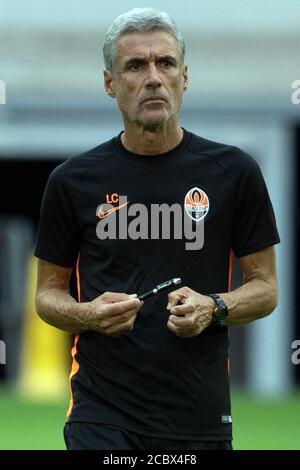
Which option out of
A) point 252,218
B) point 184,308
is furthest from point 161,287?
point 252,218

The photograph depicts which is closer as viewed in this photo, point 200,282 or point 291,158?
point 200,282

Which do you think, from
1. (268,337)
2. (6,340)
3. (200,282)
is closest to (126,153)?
(200,282)

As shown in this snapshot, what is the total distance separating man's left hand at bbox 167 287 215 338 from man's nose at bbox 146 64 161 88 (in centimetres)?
87

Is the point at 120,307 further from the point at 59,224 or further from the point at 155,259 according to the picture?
the point at 59,224

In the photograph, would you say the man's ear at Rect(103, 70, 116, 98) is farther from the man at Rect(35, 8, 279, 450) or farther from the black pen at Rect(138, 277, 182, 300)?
the black pen at Rect(138, 277, 182, 300)

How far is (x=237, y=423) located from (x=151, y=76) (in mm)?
8929

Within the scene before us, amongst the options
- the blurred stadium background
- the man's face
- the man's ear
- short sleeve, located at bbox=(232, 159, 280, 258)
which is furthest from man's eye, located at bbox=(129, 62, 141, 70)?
the blurred stadium background

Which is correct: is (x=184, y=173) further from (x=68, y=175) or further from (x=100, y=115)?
(x=100, y=115)

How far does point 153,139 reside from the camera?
6.16 metres

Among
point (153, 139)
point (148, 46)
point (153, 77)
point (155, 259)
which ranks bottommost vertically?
point (155, 259)

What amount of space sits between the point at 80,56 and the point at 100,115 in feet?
2.97

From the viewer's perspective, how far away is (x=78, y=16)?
65.7 ft

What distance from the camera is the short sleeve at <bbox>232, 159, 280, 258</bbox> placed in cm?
614

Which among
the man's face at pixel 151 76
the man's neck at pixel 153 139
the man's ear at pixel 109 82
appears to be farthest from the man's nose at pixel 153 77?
the man's ear at pixel 109 82
